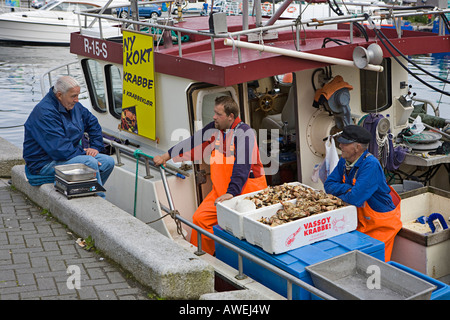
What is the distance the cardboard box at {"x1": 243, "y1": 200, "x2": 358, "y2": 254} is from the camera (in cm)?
489

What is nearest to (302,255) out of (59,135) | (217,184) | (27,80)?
(217,184)

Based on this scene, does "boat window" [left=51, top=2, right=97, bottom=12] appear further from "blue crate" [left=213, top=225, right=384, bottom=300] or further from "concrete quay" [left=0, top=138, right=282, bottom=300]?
"blue crate" [left=213, top=225, right=384, bottom=300]

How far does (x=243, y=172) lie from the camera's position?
224 inches

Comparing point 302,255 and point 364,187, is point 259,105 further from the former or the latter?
point 302,255

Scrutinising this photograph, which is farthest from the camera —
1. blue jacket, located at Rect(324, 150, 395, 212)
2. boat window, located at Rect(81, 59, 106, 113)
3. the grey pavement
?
boat window, located at Rect(81, 59, 106, 113)

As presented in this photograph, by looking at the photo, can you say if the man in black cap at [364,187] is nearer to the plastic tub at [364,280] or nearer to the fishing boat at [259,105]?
the fishing boat at [259,105]

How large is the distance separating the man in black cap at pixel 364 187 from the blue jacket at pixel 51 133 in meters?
2.66

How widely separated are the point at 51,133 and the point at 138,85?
1.34 meters

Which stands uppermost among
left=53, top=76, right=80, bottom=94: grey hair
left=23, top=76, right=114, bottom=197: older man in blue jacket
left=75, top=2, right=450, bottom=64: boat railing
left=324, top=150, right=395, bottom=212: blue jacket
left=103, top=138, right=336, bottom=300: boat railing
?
left=75, top=2, right=450, bottom=64: boat railing

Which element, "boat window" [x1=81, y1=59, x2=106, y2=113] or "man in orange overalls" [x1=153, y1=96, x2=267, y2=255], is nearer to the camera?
"man in orange overalls" [x1=153, y1=96, x2=267, y2=255]

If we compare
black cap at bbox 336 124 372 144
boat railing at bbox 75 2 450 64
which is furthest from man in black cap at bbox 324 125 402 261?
boat railing at bbox 75 2 450 64

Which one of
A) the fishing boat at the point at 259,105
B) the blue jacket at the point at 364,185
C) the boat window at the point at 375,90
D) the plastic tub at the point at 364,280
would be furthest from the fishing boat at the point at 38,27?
the plastic tub at the point at 364,280

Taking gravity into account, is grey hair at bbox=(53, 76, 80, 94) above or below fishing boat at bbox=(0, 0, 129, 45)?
below

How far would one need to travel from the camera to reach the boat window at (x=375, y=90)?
7301 millimetres
